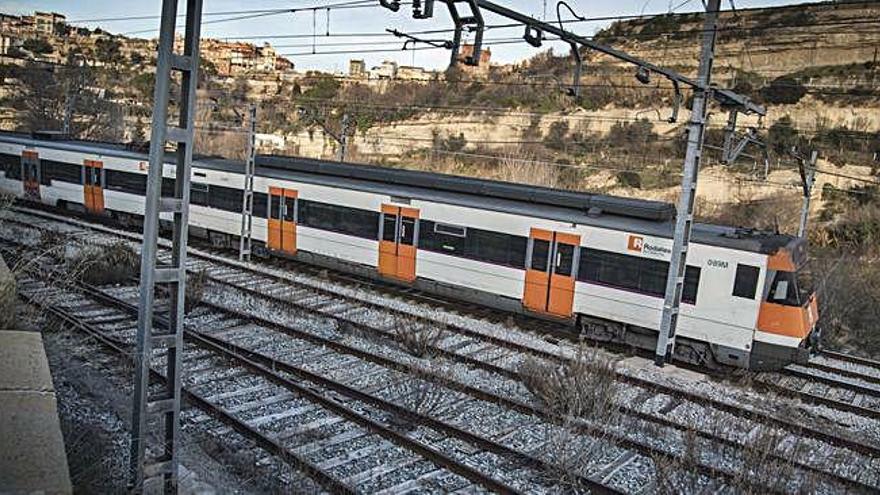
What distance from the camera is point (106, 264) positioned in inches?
626

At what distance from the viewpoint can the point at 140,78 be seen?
2675 inches

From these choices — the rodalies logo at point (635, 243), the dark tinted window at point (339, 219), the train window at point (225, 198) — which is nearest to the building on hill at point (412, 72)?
the train window at point (225, 198)

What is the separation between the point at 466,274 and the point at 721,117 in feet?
104

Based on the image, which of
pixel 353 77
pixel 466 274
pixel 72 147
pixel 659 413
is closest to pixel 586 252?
pixel 466 274

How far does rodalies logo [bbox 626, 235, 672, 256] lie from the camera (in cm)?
1304

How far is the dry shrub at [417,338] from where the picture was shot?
12094mm

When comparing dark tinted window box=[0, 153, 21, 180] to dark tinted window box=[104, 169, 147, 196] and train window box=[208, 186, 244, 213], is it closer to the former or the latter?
dark tinted window box=[104, 169, 147, 196]

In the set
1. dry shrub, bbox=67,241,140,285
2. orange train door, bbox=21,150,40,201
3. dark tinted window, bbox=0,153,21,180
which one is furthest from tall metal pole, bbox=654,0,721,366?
dark tinted window, bbox=0,153,21,180

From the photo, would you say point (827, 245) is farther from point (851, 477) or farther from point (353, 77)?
point (353, 77)

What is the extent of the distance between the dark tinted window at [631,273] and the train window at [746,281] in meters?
0.73

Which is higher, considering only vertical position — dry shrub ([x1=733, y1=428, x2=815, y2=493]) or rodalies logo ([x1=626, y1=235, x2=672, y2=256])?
rodalies logo ([x1=626, y1=235, x2=672, y2=256])

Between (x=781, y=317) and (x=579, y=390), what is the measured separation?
185 inches

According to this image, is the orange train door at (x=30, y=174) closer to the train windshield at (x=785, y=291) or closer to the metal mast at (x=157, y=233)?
the metal mast at (x=157, y=233)

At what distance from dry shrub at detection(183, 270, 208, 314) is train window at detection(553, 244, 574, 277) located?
7.18 metres
